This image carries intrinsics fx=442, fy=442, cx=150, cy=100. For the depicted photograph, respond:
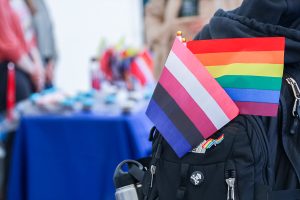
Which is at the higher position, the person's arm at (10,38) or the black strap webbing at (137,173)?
the person's arm at (10,38)

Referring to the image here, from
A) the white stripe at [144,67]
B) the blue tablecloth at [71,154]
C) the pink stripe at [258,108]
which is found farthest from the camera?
the white stripe at [144,67]

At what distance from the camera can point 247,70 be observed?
702 millimetres

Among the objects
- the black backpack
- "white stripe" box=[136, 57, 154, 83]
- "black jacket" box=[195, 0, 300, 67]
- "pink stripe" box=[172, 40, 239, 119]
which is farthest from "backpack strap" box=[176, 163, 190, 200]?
"white stripe" box=[136, 57, 154, 83]

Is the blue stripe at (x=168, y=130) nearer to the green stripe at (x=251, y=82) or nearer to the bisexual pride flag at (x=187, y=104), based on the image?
the bisexual pride flag at (x=187, y=104)

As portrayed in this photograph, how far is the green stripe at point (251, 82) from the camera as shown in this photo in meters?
0.68

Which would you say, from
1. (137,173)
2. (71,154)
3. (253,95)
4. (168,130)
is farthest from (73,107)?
(253,95)

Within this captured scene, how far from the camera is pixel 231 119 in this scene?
695mm

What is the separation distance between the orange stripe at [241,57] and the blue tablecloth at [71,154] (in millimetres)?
1002

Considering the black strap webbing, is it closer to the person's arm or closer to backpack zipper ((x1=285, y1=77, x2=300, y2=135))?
backpack zipper ((x1=285, y1=77, x2=300, y2=135))

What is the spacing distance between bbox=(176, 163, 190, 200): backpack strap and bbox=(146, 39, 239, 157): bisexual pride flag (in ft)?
0.08

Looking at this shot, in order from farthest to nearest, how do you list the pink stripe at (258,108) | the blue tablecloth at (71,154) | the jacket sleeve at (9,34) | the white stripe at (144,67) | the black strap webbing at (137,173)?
the white stripe at (144,67) → the jacket sleeve at (9,34) → the blue tablecloth at (71,154) → the black strap webbing at (137,173) → the pink stripe at (258,108)

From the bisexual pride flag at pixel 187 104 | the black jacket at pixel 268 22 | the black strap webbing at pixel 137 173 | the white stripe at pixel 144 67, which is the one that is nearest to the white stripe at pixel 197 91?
the bisexual pride flag at pixel 187 104

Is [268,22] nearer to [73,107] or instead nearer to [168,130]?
[168,130]

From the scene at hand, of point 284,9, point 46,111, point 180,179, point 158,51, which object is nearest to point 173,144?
point 180,179
